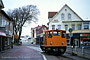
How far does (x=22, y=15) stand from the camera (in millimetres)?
66500

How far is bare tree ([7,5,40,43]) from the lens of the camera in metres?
66.1

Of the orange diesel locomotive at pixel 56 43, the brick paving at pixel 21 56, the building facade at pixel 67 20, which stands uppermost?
the building facade at pixel 67 20

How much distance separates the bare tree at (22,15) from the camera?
6612 centimetres

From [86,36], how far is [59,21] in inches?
326

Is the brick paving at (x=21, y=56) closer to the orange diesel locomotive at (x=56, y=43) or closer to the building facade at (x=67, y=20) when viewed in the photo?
the orange diesel locomotive at (x=56, y=43)

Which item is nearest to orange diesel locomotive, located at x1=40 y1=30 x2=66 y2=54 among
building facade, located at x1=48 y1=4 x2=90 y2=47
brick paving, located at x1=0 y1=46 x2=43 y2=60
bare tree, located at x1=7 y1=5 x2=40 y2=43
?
brick paving, located at x1=0 y1=46 x2=43 y2=60

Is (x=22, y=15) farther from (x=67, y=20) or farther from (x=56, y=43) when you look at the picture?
(x=56, y=43)

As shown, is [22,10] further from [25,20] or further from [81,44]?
[81,44]

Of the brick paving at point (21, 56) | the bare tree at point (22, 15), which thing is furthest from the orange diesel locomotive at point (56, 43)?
the bare tree at point (22, 15)

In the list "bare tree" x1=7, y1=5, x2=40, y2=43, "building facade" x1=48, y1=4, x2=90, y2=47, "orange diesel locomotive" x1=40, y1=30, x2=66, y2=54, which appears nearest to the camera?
"orange diesel locomotive" x1=40, y1=30, x2=66, y2=54

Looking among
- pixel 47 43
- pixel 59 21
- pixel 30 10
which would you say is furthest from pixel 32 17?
pixel 47 43

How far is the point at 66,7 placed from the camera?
4884 centimetres

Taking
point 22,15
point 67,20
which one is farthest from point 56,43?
point 22,15

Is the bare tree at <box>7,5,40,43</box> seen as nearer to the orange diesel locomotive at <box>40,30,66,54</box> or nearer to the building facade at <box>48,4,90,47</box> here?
the building facade at <box>48,4,90,47</box>
